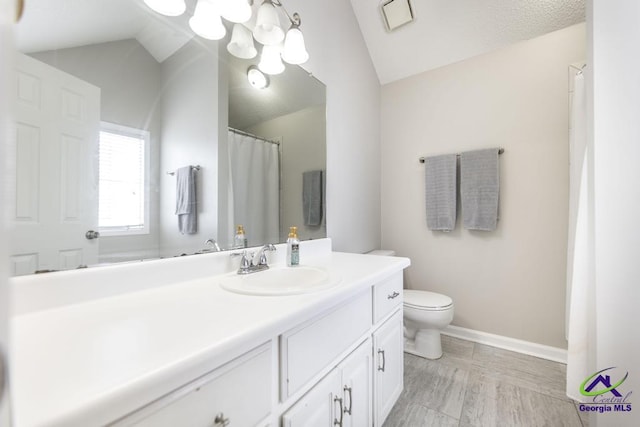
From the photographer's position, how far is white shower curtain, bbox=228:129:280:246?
3.92 ft

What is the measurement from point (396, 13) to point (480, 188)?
4.86 ft

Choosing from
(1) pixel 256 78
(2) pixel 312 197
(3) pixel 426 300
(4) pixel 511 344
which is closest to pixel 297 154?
(2) pixel 312 197

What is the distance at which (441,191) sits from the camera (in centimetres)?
213

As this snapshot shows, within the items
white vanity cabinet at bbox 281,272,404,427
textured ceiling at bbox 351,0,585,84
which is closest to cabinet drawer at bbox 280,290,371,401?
white vanity cabinet at bbox 281,272,404,427

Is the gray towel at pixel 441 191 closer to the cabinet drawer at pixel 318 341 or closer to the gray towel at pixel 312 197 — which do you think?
the gray towel at pixel 312 197

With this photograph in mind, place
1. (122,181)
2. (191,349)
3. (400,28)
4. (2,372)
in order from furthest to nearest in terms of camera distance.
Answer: (400,28), (122,181), (191,349), (2,372)

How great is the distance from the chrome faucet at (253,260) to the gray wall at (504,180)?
1556 millimetres

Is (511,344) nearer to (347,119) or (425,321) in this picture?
(425,321)

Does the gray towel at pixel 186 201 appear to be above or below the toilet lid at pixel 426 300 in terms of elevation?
above

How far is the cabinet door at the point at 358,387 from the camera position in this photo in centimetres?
91

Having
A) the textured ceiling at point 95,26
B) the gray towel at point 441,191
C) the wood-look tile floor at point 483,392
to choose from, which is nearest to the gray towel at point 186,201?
the textured ceiling at point 95,26

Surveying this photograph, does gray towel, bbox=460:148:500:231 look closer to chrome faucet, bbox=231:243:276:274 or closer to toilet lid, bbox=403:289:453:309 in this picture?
toilet lid, bbox=403:289:453:309

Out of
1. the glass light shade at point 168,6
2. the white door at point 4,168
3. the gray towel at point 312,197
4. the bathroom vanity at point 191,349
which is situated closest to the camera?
the white door at point 4,168

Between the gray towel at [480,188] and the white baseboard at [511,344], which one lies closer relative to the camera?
the white baseboard at [511,344]
